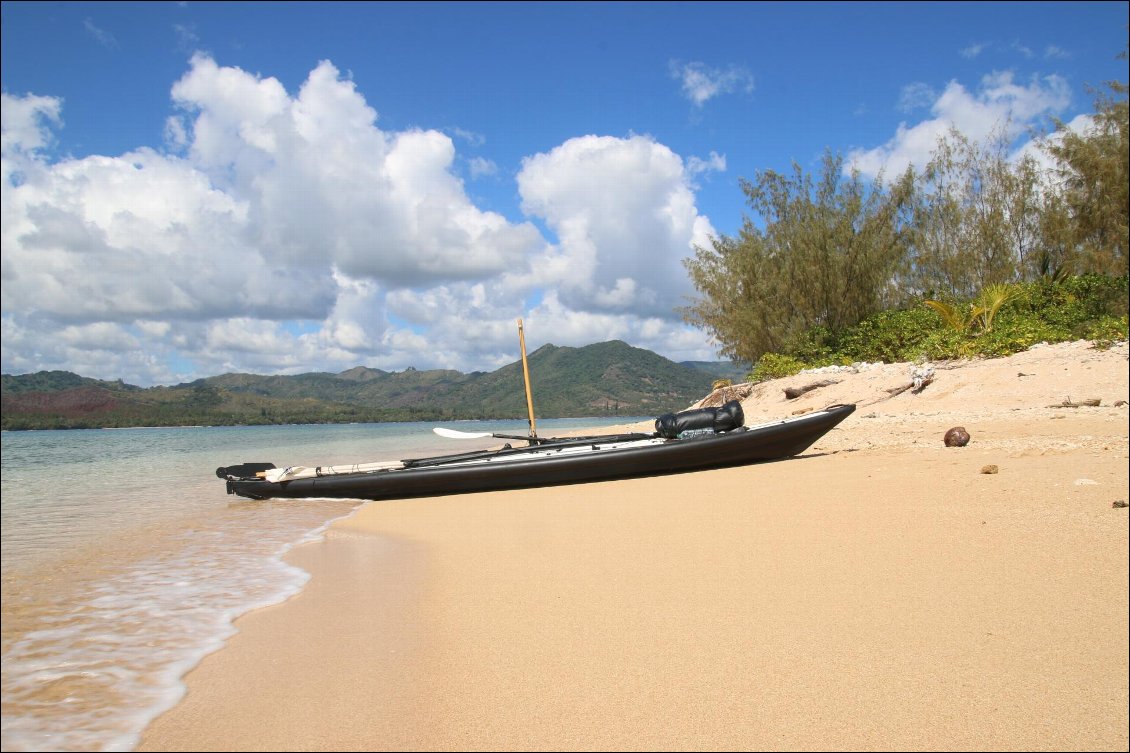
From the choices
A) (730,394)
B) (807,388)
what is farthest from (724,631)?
(730,394)

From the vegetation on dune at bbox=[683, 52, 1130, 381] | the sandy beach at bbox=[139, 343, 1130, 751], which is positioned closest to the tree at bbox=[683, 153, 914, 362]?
the vegetation on dune at bbox=[683, 52, 1130, 381]

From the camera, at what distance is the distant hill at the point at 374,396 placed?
2.32 metres

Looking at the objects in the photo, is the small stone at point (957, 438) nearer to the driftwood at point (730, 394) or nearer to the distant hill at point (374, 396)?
the distant hill at point (374, 396)

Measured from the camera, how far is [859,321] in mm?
18812

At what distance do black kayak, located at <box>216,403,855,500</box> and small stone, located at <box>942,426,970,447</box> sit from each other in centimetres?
143

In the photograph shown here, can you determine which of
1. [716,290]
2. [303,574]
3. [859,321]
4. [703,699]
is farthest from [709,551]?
[716,290]

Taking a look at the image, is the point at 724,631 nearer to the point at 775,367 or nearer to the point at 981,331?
the point at 981,331

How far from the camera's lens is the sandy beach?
199 centimetres

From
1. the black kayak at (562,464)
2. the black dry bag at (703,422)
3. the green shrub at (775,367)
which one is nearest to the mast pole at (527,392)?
the black kayak at (562,464)

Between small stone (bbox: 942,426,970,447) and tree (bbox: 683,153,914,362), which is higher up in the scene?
tree (bbox: 683,153,914,362)

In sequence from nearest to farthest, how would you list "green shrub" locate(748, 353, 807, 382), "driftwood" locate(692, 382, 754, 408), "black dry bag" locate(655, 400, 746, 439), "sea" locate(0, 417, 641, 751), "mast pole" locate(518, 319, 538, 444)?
"sea" locate(0, 417, 641, 751) < "black dry bag" locate(655, 400, 746, 439) < "mast pole" locate(518, 319, 538, 444) < "driftwood" locate(692, 382, 754, 408) < "green shrub" locate(748, 353, 807, 382)

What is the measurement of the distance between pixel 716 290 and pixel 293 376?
18380cm

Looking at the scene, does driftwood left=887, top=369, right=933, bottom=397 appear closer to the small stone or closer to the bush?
the bush

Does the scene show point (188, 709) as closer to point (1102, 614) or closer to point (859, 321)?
point (1102, 614)
